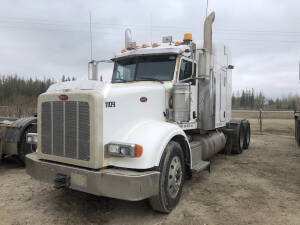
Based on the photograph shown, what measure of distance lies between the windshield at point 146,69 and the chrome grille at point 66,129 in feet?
6.86

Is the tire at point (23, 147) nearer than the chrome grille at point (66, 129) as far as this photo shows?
No

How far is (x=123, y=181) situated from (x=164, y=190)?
854mm

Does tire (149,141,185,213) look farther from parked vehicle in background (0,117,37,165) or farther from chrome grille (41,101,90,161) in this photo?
parked vehicle in background (0,117,37,165)

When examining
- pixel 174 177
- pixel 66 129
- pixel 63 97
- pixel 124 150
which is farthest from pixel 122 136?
pixel 174 177

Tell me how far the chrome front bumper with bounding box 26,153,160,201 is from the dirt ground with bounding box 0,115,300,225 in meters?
0.65

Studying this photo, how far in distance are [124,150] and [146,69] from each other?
2538 mm

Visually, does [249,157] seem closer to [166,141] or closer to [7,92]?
[166,141]

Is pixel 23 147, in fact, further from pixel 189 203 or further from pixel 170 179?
pixel 189 203

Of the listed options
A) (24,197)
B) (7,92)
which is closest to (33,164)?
(24,197)

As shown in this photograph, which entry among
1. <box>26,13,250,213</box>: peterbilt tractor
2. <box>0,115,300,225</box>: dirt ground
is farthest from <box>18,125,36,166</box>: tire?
<box>26,13,250,213</box>: peterbilt tractor

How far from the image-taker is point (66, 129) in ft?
12.5

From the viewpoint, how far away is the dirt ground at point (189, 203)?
397 centimetres

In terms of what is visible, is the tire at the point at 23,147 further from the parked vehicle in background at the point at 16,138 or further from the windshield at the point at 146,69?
the windshield at the point at 146,69

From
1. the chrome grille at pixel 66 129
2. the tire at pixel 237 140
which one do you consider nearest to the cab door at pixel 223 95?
the tire at pixel 237 140
